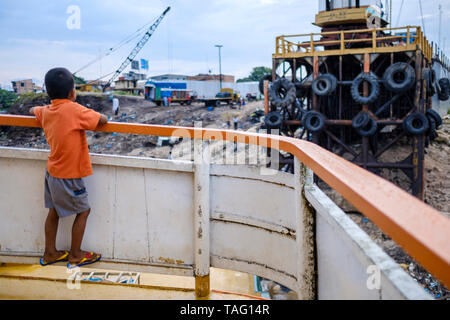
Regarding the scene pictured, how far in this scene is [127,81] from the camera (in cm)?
4788

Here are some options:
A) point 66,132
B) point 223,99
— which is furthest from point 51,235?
point 223,99

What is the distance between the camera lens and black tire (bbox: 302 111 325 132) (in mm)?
13281

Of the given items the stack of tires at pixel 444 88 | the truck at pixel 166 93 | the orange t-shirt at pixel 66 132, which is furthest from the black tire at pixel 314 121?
the truck at pixel 166 93

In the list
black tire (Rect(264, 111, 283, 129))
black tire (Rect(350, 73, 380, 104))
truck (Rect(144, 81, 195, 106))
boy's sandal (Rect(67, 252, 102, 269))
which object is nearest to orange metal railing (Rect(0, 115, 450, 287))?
boy's sandal (Rect(67, 252, 102, 269))

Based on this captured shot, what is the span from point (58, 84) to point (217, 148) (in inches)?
738

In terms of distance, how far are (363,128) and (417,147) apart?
1.78 metres

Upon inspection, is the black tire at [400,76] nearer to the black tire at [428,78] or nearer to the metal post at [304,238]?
the black tire at [428,78]

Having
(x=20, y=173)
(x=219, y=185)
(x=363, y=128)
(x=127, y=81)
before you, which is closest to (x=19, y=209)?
(x=20, y=173)

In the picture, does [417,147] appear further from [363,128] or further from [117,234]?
[117,234]

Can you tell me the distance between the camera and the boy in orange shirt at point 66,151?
8.30 ft

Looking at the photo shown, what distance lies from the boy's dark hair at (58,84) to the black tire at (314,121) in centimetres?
1148

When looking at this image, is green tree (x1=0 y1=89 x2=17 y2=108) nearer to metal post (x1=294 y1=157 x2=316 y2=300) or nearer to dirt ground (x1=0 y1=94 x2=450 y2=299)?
dirt ground (x1=0 y1=94 x2=450 y2=299)

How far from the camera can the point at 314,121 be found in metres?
13.5

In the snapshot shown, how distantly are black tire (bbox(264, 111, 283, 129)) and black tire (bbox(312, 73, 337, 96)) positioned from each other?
5.50 feet
